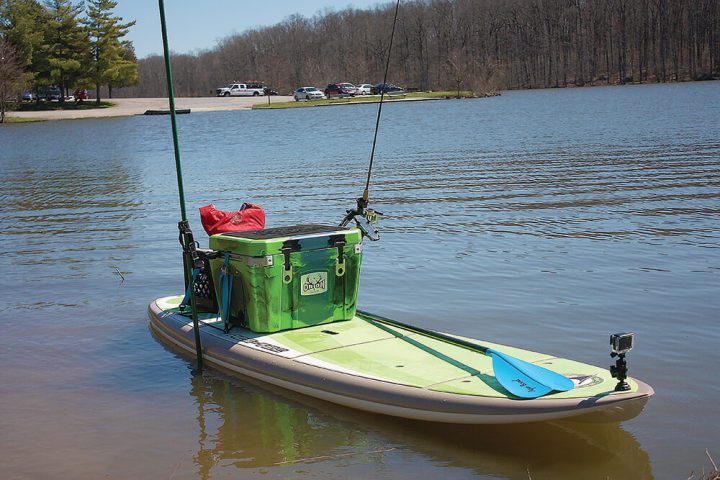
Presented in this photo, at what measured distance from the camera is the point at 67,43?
84.9 meters

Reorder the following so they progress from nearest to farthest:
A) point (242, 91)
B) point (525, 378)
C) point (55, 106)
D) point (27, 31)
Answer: point (525, 378) → point (27, 31) → point (55, 106) → point (242, 91)

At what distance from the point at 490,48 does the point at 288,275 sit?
14024 centimetres

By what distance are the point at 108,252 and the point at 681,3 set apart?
431 ft

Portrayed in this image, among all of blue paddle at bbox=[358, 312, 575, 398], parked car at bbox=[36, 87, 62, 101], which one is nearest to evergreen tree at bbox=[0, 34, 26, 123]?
parked car at bbox=[36, 87, 62, 101]

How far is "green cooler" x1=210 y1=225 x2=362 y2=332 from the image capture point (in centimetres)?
711

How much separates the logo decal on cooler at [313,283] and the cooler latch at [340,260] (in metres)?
0.12

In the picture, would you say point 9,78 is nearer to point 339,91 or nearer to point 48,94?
point 48,94

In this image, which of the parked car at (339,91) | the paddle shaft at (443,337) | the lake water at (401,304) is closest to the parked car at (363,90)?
the parked car at (339,91)

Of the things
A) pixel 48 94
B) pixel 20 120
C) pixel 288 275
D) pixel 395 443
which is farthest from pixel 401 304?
pixel 48 94

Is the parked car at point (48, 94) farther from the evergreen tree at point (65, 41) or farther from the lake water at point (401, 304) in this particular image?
the lake water at point (401, 304)

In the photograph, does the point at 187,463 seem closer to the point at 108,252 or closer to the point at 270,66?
the point at 108,252

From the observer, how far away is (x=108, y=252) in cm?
1380

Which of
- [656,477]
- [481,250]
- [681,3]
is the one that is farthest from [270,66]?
[656,477]

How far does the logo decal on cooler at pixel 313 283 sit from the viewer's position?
289 inches
